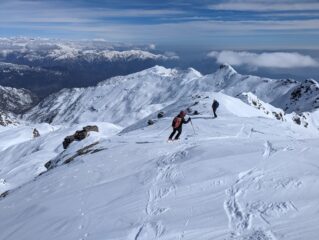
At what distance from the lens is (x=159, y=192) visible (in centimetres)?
1878

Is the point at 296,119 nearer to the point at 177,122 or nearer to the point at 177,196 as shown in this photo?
the point at 177,122

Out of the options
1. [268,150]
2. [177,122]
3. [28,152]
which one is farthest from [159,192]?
[28,152]

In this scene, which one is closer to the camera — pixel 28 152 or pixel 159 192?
pixel 159 192

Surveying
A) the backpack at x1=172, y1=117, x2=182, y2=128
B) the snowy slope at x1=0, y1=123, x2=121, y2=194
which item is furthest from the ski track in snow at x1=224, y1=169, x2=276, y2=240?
the snowy slope at x1=0, y1=123, x2=121, y2=194

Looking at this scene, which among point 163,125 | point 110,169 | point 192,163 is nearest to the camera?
point 192,163

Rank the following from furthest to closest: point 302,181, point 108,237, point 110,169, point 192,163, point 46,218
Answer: point 110,169 → point 192,163 → point 46,218 → point 302,181 → point 108,237

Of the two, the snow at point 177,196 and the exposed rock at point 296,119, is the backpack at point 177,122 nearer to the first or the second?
the snow at point 177,196

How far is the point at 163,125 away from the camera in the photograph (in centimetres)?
4491

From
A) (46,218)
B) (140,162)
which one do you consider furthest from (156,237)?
(140,162)

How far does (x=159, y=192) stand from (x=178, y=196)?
1092 mm

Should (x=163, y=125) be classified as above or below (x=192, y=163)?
below

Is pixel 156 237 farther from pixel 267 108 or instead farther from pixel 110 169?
pixel 267 108

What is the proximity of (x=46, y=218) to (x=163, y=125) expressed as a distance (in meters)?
27.1

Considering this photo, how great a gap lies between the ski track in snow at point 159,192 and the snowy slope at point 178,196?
4 cm
